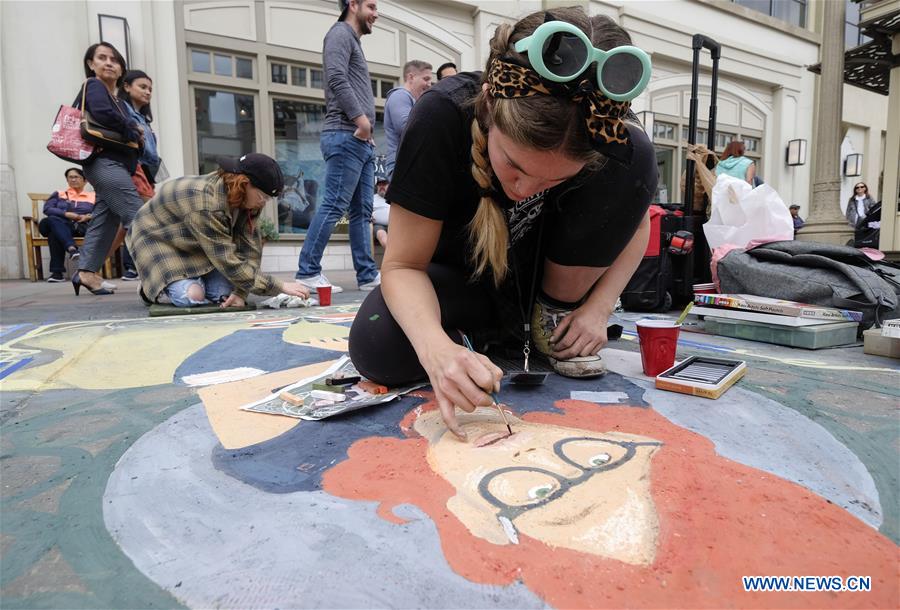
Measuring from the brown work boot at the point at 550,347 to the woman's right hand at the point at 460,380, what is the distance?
46 cm

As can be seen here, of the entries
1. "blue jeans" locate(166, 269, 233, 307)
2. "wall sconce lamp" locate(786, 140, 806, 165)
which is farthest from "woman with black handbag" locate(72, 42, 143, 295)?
"wall sconce lamp" locate(786, 140, 806, 165)

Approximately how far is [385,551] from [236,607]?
0.16 metres

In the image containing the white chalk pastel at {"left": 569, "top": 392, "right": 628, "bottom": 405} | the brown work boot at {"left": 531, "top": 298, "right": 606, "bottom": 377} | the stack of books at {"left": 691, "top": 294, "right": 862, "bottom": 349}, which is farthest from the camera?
the stack of books at {"left": 691, "top": 294, "right": 862, "bottom": 349}

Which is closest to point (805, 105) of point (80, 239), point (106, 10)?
point (106, 10)

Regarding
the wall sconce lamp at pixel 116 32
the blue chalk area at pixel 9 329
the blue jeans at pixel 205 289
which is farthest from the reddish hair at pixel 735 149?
the wall sconce lamp at pixel 116 32

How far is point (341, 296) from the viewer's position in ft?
10.3

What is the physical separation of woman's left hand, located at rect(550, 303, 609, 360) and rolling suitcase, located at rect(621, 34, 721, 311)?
3.81ft

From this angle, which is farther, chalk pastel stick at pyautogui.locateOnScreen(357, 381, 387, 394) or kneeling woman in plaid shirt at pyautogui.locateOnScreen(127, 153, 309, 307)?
kneeling woman in plaid shirt at pyautogui.locateOnScreen(127, 153, 309, 307)

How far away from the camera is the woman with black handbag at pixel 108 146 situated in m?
2.58

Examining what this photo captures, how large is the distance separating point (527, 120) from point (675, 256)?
189cm

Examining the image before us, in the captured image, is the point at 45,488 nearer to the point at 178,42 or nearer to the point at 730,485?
the point at 730,485

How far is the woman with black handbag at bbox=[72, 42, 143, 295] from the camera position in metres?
2.58

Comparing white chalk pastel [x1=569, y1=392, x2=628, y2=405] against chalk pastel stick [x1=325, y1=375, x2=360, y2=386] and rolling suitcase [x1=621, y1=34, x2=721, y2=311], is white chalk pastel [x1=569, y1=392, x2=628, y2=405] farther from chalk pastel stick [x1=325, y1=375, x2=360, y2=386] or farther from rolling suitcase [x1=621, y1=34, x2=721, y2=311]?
rolling suitcase [x1=621, y1=34, x2=721, y2=311]

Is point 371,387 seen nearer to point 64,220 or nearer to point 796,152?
point 64,220
